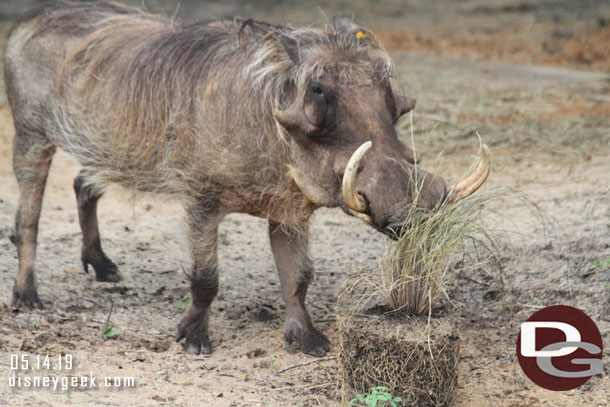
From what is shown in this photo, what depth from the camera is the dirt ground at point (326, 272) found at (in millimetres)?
3539

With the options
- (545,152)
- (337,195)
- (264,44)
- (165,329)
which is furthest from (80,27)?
(545,152)

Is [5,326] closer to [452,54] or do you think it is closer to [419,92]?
[419,92]

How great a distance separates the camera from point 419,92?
8.01m

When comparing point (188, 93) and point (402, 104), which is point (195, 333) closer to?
point (188, 93)

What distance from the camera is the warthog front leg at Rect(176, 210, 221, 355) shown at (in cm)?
397

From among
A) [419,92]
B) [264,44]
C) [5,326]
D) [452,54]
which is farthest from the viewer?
[452,54]

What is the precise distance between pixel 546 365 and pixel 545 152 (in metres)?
3.43

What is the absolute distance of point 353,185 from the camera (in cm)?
311

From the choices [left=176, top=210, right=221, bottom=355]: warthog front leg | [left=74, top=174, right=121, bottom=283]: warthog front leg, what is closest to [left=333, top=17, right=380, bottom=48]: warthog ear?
[left=176, top=210, right=221, bottom=355]: warthog front leg

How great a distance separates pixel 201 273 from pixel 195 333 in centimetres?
29

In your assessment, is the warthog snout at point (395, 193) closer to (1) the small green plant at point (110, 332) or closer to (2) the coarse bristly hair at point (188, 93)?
(2) the coarse bristly hair at point (188, 93)

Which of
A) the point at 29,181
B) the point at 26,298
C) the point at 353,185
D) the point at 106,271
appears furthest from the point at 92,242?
the point at 353,185

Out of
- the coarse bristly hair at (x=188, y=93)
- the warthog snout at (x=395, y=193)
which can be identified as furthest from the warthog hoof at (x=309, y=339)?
the warthog snout at (x=395, y=193)

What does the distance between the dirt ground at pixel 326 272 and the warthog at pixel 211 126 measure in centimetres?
20
